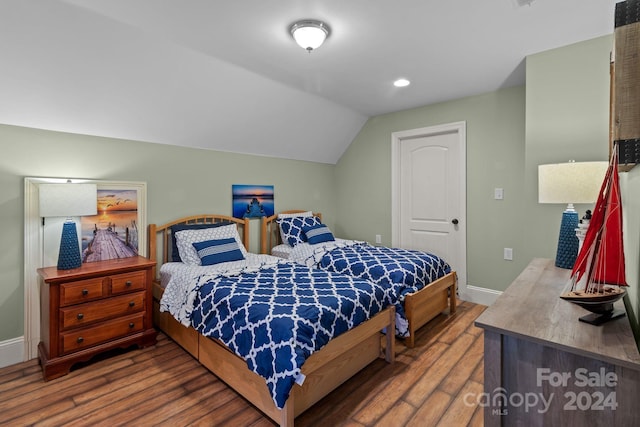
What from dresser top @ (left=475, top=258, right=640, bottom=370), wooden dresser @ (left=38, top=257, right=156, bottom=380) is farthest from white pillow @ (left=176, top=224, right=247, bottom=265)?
dresser top @ (left=475, top=258, right=640, bottom=370)

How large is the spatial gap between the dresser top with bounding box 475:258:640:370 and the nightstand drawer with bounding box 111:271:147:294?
2468 mm

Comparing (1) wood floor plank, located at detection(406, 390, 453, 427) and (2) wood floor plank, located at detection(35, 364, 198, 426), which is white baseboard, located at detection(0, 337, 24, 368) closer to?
(2) wood floor plank, located at detection(35, 364, 198, 426)

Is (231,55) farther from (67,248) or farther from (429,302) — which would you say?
(429,302)

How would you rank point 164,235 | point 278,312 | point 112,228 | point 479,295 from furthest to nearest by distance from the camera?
point 479,295
point 164,235
point 112,228
point 278,312

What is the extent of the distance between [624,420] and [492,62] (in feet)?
8.90

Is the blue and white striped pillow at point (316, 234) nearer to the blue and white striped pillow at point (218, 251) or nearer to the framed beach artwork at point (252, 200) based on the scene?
the framed beach artwork at point (252, 200)

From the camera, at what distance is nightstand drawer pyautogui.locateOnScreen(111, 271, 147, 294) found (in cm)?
241

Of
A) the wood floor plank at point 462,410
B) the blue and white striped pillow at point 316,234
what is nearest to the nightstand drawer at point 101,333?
the blue and white striped pillow at point 316,234

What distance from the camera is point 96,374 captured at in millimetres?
2219

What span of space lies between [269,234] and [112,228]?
1.78 metres

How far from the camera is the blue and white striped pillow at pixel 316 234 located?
3.82 m

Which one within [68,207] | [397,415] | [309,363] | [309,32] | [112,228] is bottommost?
[397,415]

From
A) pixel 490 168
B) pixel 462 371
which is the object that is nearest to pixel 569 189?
pixel 462 371

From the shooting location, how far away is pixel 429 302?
2.94 meters
